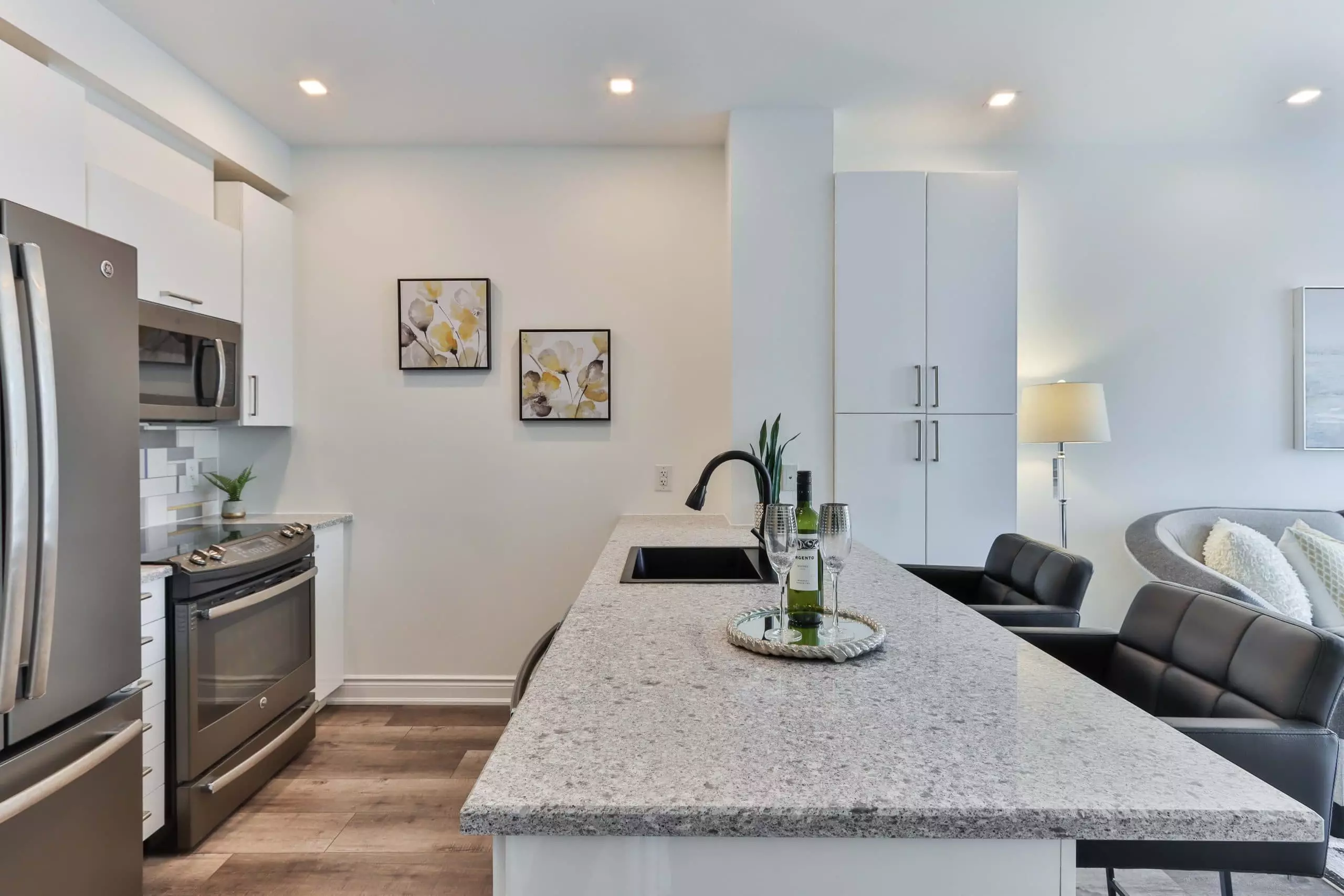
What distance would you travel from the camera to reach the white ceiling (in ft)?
6.84

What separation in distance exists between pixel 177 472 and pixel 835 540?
285 cm

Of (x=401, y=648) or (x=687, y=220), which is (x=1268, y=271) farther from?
(x=401, y=648)

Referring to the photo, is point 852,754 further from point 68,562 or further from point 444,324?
point 444,324

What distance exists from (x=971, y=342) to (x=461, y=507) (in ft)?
7.75

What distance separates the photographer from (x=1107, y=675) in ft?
4.99

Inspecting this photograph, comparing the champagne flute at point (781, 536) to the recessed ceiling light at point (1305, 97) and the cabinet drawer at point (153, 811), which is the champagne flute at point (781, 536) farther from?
the recessed ceiling light at point (1305, 97)

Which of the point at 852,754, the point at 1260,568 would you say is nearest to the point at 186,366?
the point at 852,754

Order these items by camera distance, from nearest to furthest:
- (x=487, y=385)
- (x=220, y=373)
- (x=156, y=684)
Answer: (x=156, y=684), (x=220, y=373), (x=487, y=385)

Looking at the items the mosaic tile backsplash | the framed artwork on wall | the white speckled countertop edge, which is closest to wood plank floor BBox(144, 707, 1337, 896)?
the white speckled countertop edge

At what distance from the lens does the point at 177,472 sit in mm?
2803

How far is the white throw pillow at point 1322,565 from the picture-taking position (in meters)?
2.59

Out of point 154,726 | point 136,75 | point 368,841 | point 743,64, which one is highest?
point 743,64

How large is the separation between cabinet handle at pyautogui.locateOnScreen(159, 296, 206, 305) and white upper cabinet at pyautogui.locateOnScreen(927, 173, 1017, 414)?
2804mm

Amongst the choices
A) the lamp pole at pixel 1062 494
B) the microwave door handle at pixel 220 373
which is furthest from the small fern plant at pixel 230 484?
the lamp pole at pixel 1062 494
